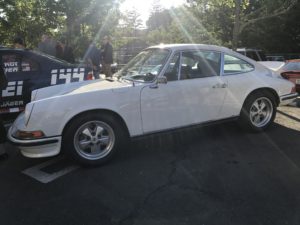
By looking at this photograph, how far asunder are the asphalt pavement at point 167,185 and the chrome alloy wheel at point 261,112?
39 cm

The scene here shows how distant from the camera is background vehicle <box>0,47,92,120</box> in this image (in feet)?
19.9

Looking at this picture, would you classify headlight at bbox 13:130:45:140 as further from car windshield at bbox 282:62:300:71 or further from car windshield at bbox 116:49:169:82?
car windshield at bbox 282:62:300:71

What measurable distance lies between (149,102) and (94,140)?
878 mm

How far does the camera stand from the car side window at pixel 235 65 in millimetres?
5211

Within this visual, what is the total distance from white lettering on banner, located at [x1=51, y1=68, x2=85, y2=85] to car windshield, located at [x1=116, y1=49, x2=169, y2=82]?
164 centimetres

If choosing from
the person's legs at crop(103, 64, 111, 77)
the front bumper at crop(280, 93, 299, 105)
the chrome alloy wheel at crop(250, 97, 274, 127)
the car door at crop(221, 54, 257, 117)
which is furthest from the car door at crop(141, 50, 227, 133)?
the person's legs at crop(103, 64, 111, 77)

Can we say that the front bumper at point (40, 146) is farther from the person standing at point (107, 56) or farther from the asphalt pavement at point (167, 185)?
the person standing at point (107, 56)

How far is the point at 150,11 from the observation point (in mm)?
79438

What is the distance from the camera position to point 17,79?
6.15 metres

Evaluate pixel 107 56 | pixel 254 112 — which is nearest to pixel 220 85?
pixel 254 112

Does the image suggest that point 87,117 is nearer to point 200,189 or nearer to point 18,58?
point 200,189

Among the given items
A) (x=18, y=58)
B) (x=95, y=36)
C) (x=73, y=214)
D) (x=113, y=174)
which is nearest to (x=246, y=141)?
(x=113, y=174)

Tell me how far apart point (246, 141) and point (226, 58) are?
1.33m

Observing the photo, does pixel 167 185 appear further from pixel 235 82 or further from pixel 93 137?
pixel 235 82
